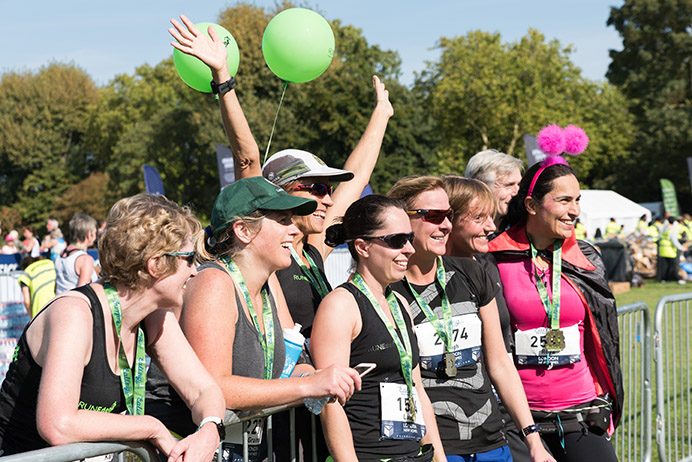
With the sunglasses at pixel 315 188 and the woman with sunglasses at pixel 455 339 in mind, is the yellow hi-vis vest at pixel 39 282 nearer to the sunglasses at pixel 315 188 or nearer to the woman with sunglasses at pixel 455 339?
the sunglasses at pixel 315 188

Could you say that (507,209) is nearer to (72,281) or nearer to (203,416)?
(203,416)

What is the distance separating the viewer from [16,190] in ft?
191

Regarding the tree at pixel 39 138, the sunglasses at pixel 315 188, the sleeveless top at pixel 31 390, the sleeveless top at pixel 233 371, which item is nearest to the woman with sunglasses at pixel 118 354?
the sleeveless top at pixel 31 390

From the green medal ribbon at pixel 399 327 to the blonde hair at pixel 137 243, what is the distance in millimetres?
768

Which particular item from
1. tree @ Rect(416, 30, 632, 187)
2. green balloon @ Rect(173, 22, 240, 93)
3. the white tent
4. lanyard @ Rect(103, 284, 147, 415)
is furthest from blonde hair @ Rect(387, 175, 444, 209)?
tree @ Rect(416, 30, 632, 187)

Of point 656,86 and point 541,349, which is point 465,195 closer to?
point 541,349

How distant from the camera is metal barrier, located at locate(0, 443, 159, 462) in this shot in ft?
6.50

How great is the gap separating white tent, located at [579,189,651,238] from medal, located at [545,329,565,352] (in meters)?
27.7

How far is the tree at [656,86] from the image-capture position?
152 feet

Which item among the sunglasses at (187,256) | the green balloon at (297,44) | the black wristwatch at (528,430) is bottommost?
the black wristwatch at (528,430)

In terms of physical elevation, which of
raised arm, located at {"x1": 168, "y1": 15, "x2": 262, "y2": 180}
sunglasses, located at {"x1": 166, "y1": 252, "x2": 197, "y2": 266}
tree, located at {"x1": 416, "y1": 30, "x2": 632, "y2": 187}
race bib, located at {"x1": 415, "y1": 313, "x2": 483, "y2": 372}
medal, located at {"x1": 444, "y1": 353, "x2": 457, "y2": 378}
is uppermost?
tree, located at {"x1": 416, "y1": 30, "x2": 632, "y2": 187}

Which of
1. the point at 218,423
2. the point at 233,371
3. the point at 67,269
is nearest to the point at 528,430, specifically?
the point at 233,371

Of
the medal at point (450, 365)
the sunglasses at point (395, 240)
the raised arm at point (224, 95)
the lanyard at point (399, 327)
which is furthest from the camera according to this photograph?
the raised arm at point (224, 95)

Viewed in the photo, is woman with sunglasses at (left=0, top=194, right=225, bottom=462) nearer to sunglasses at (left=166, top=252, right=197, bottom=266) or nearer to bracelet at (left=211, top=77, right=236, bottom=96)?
sunglasses at (left=166, top=252, right=197, bottom=266)
